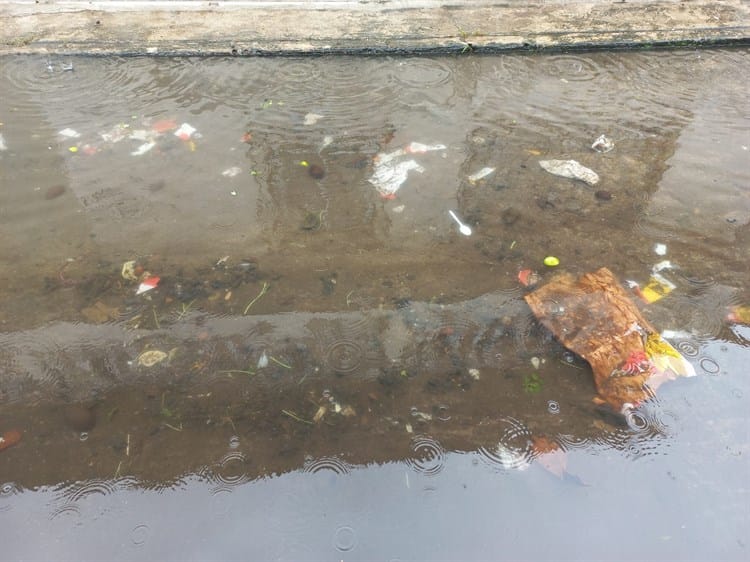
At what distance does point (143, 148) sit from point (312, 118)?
1.23 m

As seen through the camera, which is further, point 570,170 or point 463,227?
point 570,170

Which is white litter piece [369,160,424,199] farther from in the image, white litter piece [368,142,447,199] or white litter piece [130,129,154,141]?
white litter piece [130,129,154,141]

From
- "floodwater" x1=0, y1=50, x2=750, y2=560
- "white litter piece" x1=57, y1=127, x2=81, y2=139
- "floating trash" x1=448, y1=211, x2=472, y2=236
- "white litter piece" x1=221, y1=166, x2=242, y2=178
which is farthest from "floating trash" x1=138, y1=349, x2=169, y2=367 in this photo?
"white litter piece" x1=57, y1=127, x2=81, y2=139

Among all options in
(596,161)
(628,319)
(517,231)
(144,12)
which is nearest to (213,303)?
(517,231)

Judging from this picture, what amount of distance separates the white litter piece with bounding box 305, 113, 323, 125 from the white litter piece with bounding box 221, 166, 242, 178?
69cm

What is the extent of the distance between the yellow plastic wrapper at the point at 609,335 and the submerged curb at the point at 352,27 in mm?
2667

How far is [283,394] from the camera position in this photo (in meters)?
2.35

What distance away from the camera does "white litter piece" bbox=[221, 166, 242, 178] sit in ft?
11.2

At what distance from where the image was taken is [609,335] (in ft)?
8.25

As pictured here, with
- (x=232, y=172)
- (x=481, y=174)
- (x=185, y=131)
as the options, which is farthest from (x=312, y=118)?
(x=481, y=174)

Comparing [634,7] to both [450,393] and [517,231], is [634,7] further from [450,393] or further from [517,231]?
[450,393]

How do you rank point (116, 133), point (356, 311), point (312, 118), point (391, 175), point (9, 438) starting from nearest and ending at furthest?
point (9, 438) → point (356, 311) → point (391, 175) → point (116, 133) → point (312, 118)

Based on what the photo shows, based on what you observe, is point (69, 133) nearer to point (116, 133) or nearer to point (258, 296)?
point (116, 133)

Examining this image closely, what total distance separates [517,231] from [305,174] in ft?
4.75
